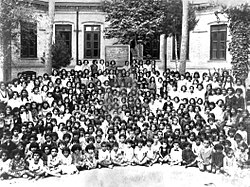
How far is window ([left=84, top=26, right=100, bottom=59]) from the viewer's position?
30.0ft

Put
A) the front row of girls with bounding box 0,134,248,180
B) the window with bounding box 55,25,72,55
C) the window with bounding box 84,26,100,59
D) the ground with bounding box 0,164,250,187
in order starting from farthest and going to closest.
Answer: the window with bounding box 84,26,100,59 < the window with bounding box 55,25,72,55 < the front row of girls with bounding box 0,134,248,180 < the ground with bounding box 0,164,250,187

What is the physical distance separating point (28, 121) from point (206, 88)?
3600 millimetres

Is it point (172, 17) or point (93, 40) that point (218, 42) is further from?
point (93, 40)

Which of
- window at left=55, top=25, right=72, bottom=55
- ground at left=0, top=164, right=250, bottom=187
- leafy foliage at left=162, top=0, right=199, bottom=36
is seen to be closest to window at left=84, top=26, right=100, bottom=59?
window at left=55, top=25, right=72, bottom=55

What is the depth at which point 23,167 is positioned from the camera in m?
5.35

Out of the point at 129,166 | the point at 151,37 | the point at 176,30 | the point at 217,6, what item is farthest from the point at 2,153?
the point at 217,6

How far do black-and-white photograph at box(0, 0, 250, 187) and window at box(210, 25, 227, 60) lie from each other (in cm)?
3

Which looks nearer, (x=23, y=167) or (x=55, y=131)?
(x=23, y=167)

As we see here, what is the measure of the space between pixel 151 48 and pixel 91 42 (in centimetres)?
154

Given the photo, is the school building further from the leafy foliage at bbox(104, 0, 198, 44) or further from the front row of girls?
the front row of girls

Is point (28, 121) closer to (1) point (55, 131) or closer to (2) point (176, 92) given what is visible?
(1) point (55, 131)

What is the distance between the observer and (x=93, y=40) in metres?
9.55

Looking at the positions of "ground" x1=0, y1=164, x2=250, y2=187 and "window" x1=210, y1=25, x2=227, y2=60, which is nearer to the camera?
"ground" x1=0, y1=164, x2=250, y2=187

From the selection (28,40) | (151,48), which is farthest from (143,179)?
(151,48)
